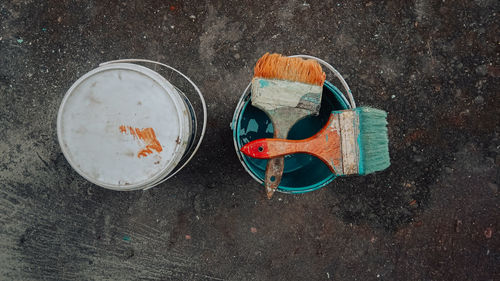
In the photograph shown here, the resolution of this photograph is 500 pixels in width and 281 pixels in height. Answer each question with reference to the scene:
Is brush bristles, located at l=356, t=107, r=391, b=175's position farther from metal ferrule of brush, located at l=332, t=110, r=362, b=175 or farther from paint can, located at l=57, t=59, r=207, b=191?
paint can, located at l=57, t=59, r=207, b=191

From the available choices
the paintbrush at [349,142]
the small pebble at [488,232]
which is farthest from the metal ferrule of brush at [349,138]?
the small pebble at [488,232]

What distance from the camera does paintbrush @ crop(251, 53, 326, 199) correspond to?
4.45ft

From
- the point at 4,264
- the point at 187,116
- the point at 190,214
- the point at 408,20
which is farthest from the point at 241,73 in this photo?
the point at 4,264

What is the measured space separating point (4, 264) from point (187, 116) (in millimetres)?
1469

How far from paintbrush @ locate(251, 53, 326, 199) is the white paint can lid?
33cm

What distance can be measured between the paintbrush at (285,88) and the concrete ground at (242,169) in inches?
19.8

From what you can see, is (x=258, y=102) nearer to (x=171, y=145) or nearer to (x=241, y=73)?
(x=171, y=145)

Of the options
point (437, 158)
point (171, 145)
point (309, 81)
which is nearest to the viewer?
point (171, 145)

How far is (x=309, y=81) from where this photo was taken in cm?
137

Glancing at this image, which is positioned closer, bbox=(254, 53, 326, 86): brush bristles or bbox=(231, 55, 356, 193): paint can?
bbox=(254, 53, 326, 86): brush bristles

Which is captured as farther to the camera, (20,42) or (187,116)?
(20,42)

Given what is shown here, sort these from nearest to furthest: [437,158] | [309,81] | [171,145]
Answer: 1. [171,145]
2. [309,81]
3. [437,158]

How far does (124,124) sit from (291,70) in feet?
2.16

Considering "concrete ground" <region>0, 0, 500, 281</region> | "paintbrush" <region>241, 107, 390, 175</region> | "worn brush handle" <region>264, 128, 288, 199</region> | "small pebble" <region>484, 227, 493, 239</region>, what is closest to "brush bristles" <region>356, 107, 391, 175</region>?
"paintbrush" <region>241, 107, 390, 175</region>
